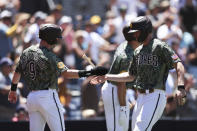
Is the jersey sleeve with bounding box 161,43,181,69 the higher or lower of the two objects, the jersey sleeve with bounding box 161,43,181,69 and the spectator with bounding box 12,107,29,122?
the higher

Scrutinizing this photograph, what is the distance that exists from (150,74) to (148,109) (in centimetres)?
49

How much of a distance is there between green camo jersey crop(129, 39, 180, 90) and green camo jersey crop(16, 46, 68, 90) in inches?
42.4

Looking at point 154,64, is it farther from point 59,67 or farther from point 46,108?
point 46,108

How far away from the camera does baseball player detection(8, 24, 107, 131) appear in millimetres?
8273

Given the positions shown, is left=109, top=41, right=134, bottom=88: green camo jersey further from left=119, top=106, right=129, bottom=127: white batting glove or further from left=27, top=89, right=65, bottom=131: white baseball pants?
left=27, top=89, right=65, bottom=131: white baseball pants

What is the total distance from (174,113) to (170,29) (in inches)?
86.5

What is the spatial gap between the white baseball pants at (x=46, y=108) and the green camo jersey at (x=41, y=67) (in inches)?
4.2

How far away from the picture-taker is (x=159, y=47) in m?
8.08

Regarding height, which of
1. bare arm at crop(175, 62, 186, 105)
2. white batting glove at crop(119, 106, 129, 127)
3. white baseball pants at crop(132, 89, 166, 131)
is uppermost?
bare arm at crop(175, 62, 186, 105)

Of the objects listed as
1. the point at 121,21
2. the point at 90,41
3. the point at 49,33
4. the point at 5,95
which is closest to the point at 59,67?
the point at 49,33

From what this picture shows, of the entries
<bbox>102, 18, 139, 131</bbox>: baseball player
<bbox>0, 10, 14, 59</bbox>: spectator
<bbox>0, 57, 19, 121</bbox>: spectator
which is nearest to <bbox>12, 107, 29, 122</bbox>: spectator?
<bbox>0, 57, 19, 121</bbox>: spectator

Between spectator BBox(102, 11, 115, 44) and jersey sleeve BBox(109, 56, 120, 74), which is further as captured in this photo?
spectator BBox(102, 11, 115, 44)

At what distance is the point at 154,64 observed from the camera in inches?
319

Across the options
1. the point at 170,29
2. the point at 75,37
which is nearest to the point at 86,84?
the point at 75,37
